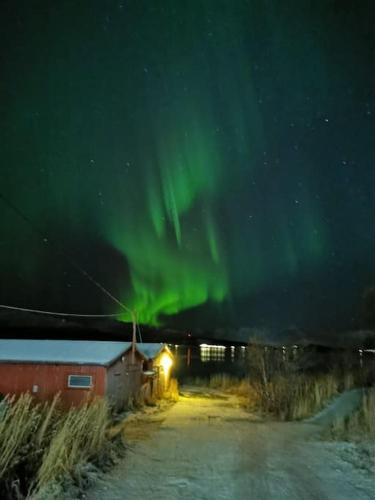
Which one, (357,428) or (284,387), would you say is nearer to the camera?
(357,428)

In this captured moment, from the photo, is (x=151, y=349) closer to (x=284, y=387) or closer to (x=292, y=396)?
(x=284, y=387)

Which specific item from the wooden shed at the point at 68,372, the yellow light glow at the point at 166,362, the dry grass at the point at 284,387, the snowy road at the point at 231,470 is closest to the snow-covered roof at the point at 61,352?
the wooden shed at the point at 68,372

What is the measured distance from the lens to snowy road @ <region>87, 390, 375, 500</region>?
8.15 m

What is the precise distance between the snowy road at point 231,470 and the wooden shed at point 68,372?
10682 mm

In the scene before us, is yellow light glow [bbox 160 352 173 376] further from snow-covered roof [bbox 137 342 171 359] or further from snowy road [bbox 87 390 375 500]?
snowy road [bbox 87 390 375 500]

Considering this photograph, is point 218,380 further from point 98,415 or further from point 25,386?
point 98,415

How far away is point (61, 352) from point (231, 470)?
20.0 meters

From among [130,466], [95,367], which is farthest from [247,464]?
[95,367]

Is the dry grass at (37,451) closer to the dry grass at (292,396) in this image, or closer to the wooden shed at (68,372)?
the dry grass at (292,396)

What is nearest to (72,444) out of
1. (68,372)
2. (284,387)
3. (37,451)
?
(37,451)

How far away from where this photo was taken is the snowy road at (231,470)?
815 cm

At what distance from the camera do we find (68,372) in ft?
86.4

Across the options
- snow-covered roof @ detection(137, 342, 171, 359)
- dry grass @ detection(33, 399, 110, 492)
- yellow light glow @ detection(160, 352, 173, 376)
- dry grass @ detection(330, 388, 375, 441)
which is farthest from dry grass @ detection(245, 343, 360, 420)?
dry grass @ detection(33, 399, 110, 492)

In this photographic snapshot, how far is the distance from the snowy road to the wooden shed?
10.7m
